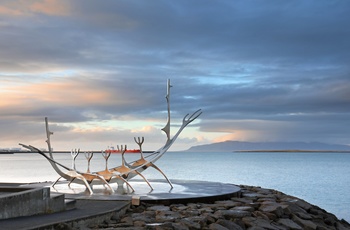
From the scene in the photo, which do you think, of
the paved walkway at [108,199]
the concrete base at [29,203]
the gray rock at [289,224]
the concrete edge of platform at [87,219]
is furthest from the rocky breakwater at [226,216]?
the concrete base at [29,203]

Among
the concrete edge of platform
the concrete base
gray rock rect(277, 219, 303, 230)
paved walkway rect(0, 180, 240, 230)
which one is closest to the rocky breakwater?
gray rock rect(277, 219, 303, 230)

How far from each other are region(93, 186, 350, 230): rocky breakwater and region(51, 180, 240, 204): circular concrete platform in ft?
0.89

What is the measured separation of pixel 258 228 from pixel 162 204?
109 inches

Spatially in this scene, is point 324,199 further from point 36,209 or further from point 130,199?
point 36,209

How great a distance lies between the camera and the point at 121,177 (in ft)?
52.6

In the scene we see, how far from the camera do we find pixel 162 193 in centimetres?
1578

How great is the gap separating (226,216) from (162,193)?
2.91m

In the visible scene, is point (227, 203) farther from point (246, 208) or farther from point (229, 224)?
point (229, 224)

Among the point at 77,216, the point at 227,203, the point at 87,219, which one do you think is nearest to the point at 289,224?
the point at 227,203

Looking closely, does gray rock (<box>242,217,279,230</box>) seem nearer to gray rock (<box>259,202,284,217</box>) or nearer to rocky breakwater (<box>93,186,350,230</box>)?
rocky breakwater (<box>93,186,350,230</box>)

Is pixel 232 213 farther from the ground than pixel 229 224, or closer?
farther from the ground

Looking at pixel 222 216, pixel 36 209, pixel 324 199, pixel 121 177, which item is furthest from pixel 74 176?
pixel 324 199

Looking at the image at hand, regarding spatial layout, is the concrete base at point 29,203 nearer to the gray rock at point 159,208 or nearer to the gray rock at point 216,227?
the gray rock at point 159,208

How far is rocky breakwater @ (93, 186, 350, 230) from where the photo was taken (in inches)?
485
